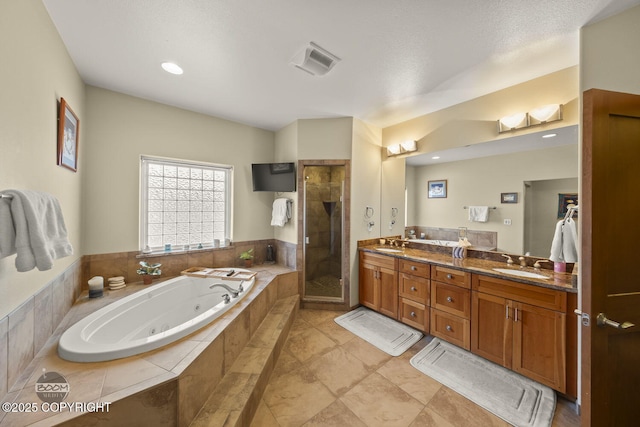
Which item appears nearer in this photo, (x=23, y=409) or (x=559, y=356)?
(x=23, y=409)

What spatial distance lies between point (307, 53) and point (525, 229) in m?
2.62

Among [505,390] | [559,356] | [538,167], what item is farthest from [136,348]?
[538,167]

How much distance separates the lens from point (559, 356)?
1.65 m

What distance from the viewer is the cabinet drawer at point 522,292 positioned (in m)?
1.65

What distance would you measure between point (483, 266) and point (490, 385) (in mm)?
974

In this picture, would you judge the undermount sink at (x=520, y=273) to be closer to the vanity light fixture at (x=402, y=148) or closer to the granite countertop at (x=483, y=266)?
the granite countertop at (x=483, y=266)

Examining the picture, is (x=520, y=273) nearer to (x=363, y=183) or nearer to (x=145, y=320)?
(x=363, y=183)

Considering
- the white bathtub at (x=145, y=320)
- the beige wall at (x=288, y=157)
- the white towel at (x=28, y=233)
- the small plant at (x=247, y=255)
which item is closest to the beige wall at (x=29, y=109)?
the white towel at (x=28, y=233)

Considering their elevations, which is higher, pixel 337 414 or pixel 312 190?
pixel 312 190

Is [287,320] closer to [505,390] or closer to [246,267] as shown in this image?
[246,267]

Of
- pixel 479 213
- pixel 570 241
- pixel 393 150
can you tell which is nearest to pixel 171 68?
pixel 393 150

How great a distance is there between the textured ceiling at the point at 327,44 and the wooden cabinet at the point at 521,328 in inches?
73.1

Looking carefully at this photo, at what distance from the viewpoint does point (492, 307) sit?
197cm

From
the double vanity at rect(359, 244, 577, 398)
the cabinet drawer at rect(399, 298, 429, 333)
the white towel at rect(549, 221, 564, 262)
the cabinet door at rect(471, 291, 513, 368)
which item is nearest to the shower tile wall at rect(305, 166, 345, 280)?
the double vanity at rect(359, 244, 577, 398)
